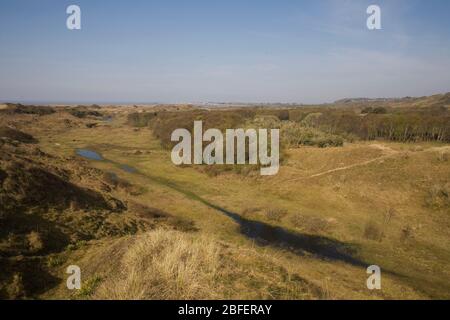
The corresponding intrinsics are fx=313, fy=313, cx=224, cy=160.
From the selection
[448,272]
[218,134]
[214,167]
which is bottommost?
[448,272]

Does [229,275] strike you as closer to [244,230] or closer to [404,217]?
[244,230]

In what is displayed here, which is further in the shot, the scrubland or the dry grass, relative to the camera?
the scrubland

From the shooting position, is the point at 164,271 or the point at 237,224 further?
the point at 237,224

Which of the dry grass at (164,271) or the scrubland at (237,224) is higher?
the dry grass at (164,271)

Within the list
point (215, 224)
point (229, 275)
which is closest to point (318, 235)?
point (215, 224)

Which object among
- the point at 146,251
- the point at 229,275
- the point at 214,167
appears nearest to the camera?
the point at 229,275

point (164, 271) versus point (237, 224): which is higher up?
point (164, 271)

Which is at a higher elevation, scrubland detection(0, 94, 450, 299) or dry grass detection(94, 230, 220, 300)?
dry grass detection(94, 230, 220, 300)

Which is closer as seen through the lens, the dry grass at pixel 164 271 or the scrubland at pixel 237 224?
the dry grass at pixel 164 271
